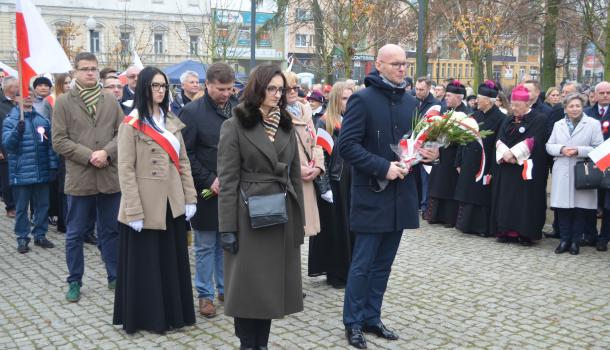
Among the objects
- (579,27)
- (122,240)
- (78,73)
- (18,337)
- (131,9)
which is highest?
(131,9)

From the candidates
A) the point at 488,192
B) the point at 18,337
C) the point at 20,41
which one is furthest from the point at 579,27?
the point at 18,337

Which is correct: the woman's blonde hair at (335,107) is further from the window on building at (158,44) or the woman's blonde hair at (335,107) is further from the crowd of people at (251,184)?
the window on building at (158,44)

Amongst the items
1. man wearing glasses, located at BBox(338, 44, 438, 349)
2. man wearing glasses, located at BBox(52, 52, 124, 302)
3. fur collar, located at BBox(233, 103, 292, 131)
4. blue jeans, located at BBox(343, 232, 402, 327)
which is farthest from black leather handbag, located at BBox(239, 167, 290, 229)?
man wearing glasses, located at BBox(52, 52, 124, 302)

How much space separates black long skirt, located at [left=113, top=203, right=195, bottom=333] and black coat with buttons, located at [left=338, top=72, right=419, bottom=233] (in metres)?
1.55

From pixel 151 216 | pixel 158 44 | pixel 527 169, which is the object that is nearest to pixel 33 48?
pixel 151 216

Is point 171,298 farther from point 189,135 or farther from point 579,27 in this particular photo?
point 579,27

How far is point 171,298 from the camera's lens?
5539mm

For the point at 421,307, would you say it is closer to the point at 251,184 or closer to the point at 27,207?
the point at 251,184

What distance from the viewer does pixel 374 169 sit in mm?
4941

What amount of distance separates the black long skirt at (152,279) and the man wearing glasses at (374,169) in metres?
1.45

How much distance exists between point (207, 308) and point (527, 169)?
485cm

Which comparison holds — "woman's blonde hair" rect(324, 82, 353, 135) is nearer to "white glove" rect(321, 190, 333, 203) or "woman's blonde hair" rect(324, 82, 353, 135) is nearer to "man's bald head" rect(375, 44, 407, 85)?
"white glove" rect(321, 190, 333, 203)

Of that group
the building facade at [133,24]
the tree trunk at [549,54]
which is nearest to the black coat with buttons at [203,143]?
the tree trunk at [549,54]

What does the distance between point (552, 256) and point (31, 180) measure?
6669mm
